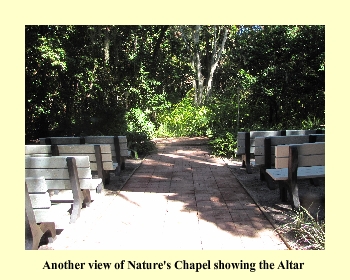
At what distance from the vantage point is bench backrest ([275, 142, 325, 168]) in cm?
431

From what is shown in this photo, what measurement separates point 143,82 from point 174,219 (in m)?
9.25

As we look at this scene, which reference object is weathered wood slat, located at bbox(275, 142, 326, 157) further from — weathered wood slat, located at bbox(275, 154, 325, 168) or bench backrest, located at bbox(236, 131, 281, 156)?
bench backrest, located at bbox(236, 131, 281, 156)

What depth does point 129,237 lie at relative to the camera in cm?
354

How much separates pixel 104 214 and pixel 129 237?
90 centimetres

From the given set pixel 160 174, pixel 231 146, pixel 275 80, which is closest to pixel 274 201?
pixel 160 174

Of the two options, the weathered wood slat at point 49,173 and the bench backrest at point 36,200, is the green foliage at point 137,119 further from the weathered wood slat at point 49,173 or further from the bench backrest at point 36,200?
the bench backrest at point 36,200

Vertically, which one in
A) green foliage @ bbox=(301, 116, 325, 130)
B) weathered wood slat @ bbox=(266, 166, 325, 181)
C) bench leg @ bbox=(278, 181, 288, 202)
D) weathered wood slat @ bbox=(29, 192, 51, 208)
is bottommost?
bench leg @ bbox=(278, 181, 288, 202)

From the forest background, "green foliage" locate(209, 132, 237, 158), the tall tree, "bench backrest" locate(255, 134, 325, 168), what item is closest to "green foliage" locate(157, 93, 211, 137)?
the forest background

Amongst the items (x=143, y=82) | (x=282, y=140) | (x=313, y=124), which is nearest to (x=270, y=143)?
(x=282, y=140)

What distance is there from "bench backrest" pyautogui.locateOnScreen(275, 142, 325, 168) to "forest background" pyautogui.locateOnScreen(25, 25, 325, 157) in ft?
14.8

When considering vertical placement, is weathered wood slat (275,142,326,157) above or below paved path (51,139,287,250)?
above

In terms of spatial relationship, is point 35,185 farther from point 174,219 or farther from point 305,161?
point 305,161

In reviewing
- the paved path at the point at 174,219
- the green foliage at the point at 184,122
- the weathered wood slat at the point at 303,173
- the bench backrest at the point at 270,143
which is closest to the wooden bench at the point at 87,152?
the paved path at the point at 174,219

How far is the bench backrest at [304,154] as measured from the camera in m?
4.31
